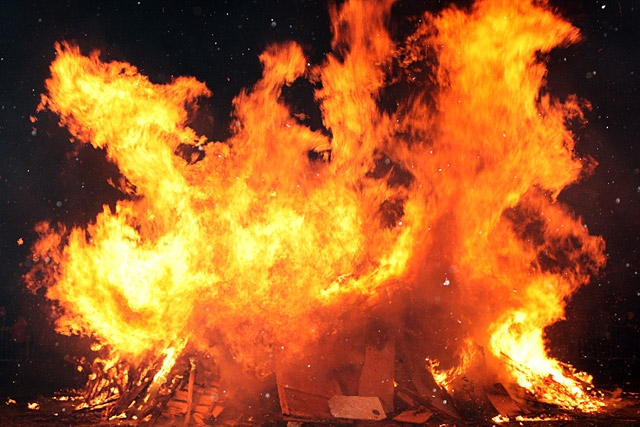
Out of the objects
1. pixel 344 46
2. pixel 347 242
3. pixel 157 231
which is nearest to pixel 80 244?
pixel 157 231

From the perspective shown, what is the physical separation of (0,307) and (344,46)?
7.73 metres

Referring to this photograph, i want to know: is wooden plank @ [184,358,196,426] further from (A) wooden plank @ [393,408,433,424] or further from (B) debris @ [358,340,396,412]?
(A) wooden plank @ [393,408,433,424]

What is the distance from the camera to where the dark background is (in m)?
7.31

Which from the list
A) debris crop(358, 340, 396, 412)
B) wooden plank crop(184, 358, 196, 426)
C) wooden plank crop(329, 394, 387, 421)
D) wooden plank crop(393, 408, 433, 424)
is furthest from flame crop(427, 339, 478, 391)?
wooden plank crop(184, 358, 196, 426)

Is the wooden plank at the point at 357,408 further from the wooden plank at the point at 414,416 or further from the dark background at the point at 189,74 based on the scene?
the dark background at the point at 189,74

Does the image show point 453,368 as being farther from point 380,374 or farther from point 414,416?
point 414,416

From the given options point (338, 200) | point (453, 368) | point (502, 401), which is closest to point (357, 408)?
point (453, 368)

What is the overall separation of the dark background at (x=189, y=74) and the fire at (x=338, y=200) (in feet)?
0.99

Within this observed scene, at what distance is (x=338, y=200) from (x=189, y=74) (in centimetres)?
356

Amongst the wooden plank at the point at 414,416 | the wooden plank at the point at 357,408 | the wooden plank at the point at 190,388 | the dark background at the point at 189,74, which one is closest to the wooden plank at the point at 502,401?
the wooden plank at the point at 414,416

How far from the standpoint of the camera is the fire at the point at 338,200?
6.70 m

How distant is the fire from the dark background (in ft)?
0.99

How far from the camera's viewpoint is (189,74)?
7.56 m

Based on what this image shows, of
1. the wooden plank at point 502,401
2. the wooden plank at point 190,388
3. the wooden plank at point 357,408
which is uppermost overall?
the wooden plank at point 190,388
